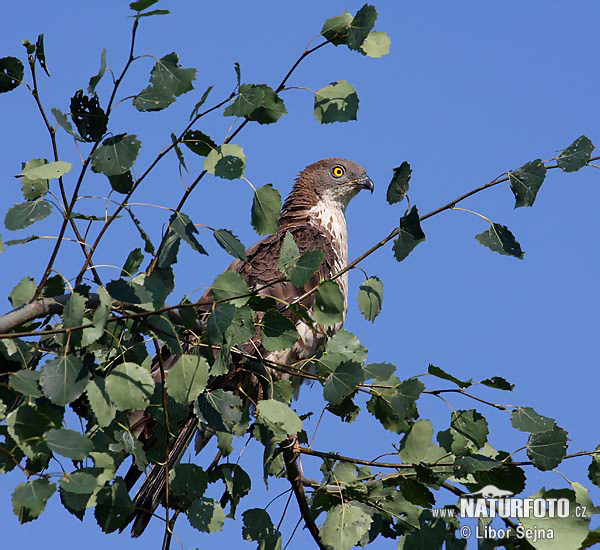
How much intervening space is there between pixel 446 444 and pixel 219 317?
1.02 m

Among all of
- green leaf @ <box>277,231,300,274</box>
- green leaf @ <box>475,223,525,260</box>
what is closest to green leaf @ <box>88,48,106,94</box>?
green leaf @ <box>277,231,300,274</box>

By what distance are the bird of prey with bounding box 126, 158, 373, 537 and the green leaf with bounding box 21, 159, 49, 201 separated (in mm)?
946

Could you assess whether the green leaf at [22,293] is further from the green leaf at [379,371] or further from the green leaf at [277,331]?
the green leaf at [379,371]

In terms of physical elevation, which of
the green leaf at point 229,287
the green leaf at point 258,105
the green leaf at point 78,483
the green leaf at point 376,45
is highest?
the green leaf at point 376,45

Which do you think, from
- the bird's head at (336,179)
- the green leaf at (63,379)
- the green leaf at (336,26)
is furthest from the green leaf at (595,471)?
Answer: the bird's head at (336,179)

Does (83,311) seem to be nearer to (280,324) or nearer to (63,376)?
(63,376)

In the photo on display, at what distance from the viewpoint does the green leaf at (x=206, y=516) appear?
10.8 ft

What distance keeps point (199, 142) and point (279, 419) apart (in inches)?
37.3

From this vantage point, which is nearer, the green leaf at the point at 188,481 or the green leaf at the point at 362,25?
the green leaf at the point at 362,25

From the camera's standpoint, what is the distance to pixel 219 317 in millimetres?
2793

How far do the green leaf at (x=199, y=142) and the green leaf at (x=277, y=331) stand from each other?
59cm

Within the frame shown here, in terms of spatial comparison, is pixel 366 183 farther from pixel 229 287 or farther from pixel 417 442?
pixel 229 287

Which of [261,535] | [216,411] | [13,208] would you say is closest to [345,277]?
[261,535]

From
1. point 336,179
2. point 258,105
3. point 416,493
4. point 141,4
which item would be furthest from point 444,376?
point 336,179
